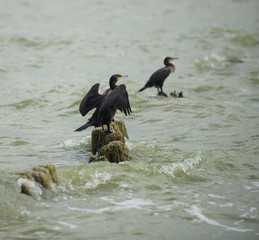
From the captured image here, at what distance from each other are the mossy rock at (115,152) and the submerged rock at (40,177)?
1.20m

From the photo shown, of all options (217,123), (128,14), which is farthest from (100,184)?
(128,14)

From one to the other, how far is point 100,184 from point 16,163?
1.46m

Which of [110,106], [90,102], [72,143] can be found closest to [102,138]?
[110,106]

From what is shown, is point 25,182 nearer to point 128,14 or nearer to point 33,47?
point 33,47

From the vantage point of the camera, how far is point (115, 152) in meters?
7.23

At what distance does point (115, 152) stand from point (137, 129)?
108 inches

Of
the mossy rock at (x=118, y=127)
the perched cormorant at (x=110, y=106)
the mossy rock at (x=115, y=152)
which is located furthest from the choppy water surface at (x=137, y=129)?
the perched cormorant at (x=110, y=106)

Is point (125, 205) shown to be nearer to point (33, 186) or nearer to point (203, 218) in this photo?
point (203, 218)

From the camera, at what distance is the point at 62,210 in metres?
5.75

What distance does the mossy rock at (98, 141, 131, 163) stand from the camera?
7234mm

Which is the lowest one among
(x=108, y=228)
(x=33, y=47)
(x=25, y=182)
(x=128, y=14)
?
(x=108, y=228)

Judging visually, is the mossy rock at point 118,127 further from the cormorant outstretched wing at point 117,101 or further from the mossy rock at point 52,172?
the mossy rock at point 52,172

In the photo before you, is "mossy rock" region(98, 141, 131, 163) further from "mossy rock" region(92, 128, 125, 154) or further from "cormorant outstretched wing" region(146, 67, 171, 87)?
"cormorant outstretched wing" region(146, 67, 171, 87)

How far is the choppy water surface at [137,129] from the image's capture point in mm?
5641
